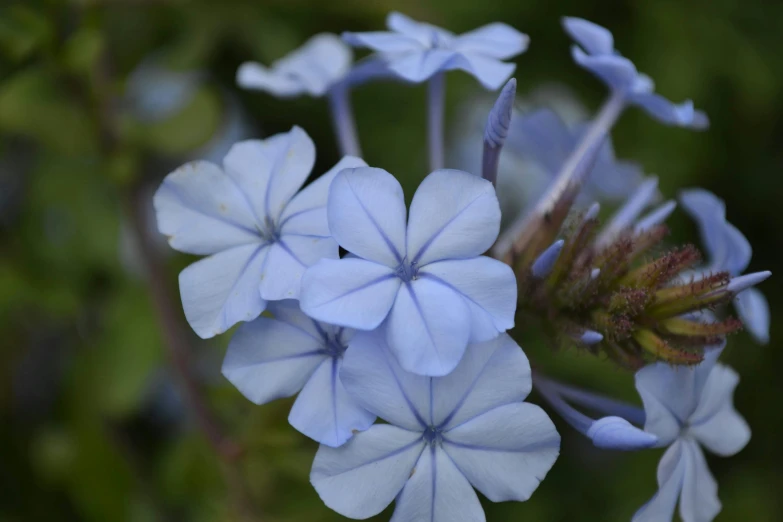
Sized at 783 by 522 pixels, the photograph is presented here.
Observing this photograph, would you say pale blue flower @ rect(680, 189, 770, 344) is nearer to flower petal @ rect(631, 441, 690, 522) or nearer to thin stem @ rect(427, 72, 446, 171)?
flower petal @ rect(631, 441, 690, 522)

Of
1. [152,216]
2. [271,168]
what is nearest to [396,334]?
[271,168]

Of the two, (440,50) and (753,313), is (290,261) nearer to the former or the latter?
A: (440,50)

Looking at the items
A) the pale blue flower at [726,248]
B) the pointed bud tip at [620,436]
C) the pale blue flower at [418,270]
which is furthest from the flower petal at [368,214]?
the pale blue flower at [726,248]

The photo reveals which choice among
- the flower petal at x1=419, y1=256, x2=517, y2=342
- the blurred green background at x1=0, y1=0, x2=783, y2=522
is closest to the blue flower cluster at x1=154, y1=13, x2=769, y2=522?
the flower petal at x1=419, y1=256, x2=517, y2=342

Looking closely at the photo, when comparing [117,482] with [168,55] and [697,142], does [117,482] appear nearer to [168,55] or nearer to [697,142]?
[168,55]

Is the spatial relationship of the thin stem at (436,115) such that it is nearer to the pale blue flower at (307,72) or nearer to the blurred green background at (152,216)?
the pale blue flower at (307,72)
